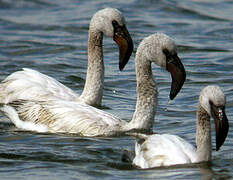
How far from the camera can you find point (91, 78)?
1211 cm

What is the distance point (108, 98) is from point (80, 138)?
296 cm

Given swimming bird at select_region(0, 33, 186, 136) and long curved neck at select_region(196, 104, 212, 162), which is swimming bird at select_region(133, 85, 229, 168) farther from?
swimming bird at select_region(0, 33, 186, 136)

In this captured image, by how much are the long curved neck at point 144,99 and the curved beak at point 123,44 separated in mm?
1012

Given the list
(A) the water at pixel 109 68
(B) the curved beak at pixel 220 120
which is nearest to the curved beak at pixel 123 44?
(A) the water at pixel 109 68

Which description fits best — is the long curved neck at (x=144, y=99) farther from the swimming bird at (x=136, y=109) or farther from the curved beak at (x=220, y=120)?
the curved beak at (x=220, y=120)

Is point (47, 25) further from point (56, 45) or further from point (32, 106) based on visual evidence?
point (32, 106)

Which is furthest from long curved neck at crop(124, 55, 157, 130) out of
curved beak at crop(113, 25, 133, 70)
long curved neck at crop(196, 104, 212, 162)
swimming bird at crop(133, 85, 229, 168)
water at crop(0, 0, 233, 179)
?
long curved neck at crop(196, 104, 212, 162)

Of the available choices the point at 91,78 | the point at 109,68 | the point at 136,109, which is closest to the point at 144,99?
the point at 136,109

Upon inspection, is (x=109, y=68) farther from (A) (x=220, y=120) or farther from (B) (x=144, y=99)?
(A) (x=220, y=120)

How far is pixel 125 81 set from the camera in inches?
575

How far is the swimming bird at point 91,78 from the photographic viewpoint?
37.6 feet

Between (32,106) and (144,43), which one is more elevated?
(144,43)

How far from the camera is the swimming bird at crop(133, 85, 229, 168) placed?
8594 millimetres

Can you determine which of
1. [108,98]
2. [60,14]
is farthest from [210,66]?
[60,14]
